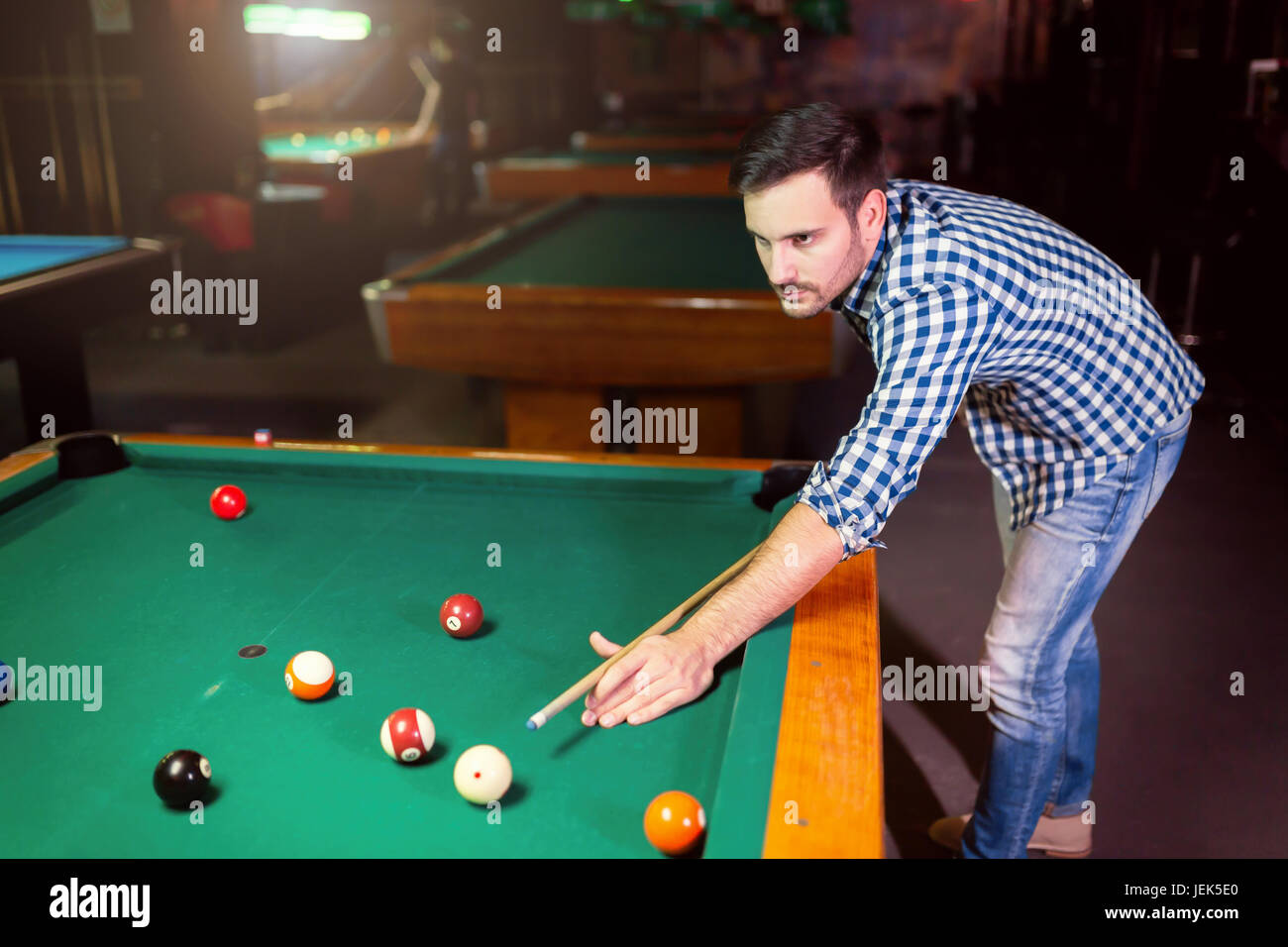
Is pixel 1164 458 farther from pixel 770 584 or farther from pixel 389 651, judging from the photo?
pixel 389 651

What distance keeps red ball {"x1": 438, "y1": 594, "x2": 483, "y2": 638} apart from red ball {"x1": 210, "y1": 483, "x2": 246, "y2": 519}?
0.58 m

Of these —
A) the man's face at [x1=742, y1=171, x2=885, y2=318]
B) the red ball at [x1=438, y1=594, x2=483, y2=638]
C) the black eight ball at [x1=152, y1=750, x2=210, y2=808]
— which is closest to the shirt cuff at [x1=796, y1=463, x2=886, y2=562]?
the man's face at [x1=742, y1=171, x2=885, y2=318]

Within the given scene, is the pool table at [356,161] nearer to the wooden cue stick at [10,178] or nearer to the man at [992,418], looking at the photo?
the wooden cue stick at [10,178]

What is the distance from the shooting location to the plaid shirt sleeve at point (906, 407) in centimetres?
131

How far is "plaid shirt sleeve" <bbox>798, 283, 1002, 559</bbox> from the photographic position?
4.30ft

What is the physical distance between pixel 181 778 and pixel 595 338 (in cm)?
190

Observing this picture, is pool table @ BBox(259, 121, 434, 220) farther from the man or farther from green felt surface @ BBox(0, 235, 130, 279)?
the man

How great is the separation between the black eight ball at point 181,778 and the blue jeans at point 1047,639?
4.15 feet

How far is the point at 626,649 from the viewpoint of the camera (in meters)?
1.23

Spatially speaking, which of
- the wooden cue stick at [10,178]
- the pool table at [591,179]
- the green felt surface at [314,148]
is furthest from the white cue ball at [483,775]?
the green felt surface at [314,148]
